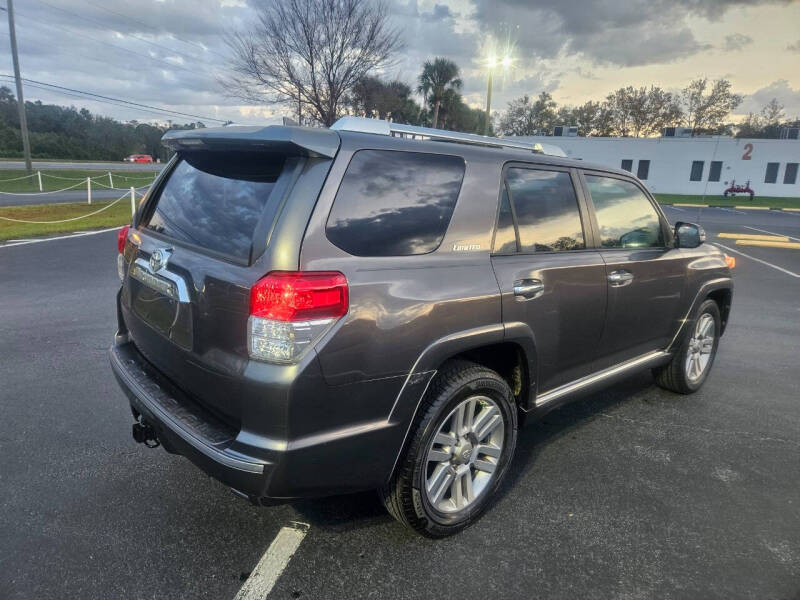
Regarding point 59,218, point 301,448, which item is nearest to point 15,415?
point 301,448

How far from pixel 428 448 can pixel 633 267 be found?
1966mm

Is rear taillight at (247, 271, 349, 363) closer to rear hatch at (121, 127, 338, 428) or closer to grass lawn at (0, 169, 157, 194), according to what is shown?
rear hatch at (121, 127, 338, 428)

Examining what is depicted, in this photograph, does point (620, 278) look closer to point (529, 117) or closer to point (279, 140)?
point (279, 140)

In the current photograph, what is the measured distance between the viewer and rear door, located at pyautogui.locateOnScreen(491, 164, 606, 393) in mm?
2666

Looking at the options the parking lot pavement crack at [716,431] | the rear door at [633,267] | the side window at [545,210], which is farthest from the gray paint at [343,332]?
the parking lot pavement crack at [716,431]

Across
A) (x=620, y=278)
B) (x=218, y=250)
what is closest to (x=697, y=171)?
(x=620, y=278)

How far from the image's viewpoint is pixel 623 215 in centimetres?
357

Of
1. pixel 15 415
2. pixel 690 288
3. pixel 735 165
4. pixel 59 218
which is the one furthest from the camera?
pixel 735 165

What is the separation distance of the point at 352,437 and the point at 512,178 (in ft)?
5.19

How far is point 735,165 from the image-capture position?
142 ft

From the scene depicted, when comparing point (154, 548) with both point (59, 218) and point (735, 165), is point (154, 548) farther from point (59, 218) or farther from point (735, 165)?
point (735, 165)

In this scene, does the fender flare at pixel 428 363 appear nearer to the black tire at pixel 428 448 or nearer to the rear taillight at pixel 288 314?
the black tire at pixel 428 448

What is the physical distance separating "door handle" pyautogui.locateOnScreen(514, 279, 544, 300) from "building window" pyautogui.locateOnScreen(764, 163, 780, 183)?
169 ft

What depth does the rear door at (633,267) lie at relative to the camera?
3.33 meters
